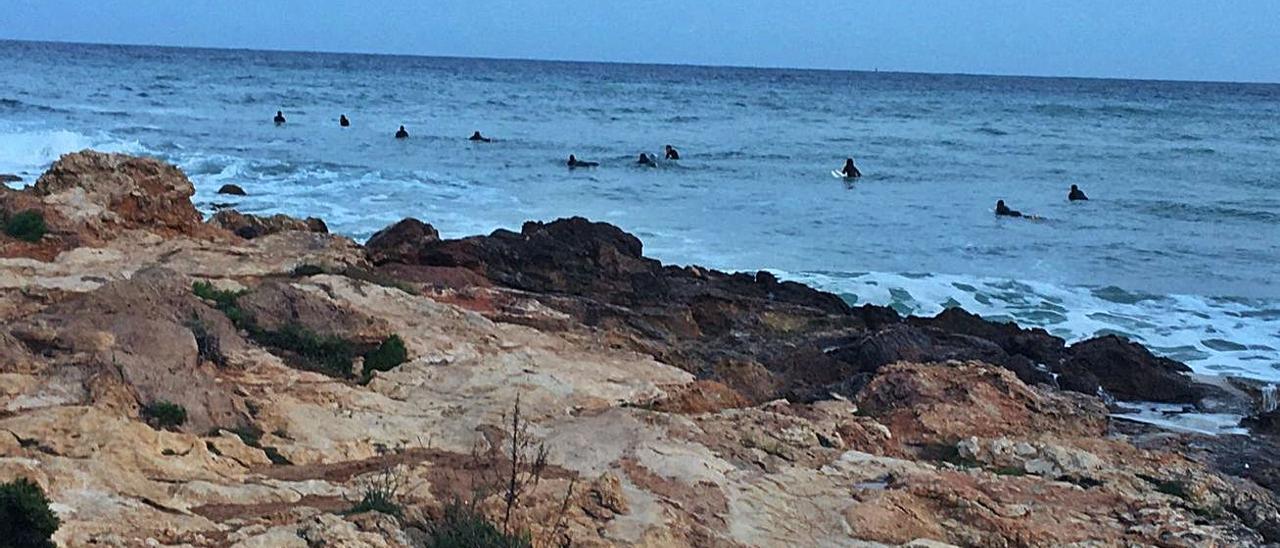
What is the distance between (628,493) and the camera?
292 inches

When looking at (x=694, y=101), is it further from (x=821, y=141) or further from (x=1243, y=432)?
(x=1243, y=432)

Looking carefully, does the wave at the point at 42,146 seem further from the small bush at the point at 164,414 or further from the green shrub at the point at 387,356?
the small bush at the point at 164,414

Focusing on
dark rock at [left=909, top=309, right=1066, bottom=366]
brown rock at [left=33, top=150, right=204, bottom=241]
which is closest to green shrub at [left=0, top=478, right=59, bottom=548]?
brown rock at [left=33, top=150, right=204, bottom=241]

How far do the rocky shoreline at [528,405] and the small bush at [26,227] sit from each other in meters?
0.04

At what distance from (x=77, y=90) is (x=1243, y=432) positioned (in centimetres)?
5970

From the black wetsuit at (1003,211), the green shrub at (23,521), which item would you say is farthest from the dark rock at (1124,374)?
the black wetsuit at (1003,211)

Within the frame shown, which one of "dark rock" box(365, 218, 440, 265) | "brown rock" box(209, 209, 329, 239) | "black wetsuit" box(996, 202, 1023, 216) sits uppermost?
"brown rock" box(209, 209, 329, 239)

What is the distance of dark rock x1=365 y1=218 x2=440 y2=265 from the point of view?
14.6m

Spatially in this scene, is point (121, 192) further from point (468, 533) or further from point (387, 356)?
point (468, 533)

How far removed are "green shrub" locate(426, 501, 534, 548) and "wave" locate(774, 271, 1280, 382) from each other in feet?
36.2

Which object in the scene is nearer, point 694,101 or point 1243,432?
point 1243,432

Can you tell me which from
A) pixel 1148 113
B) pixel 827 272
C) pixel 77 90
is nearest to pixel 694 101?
pixel 1148 113

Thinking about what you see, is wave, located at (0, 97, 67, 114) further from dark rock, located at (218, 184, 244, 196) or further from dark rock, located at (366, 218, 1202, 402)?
dark rock, located at (366, 218, 1202, 402)

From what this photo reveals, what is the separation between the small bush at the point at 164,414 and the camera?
721 centimetres
